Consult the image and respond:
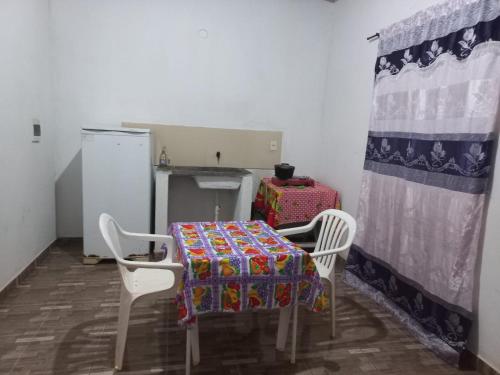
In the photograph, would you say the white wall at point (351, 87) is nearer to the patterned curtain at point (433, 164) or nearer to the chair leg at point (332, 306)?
the patterned curtain at point (433, 164)

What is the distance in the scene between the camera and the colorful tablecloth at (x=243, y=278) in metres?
1.40

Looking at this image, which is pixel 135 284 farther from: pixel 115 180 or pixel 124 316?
pixel 115 180

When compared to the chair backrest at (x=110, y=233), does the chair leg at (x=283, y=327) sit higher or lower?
lower

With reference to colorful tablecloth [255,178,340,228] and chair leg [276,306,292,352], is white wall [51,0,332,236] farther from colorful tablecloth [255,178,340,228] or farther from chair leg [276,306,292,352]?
chair leg [276,306,292,352]

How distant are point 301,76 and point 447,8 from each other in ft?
6.06

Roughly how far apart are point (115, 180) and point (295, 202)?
5.42 ft

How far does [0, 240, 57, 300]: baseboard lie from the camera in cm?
233

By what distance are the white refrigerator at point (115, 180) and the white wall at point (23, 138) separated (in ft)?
1.34

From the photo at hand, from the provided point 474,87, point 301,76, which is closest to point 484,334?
point 474,87

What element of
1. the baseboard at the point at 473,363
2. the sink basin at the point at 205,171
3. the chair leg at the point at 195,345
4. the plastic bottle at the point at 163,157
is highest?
the plastic bottle at the point at 163,157

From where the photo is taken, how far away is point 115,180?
2.89m

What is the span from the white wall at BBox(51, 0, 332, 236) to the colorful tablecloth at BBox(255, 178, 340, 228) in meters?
0.68

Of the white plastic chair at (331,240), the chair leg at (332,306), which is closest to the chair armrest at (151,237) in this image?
the white plastic chair at (331,240)

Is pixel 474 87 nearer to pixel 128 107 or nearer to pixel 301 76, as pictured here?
pixel 301 76
